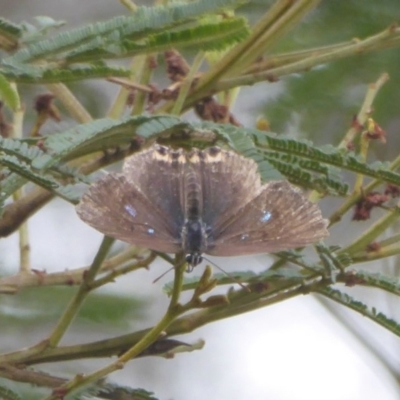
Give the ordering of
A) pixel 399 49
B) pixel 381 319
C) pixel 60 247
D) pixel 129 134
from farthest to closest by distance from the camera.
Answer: pixel 60 247 < pixel 399 49 < pixel 381 319 < pixel 129 134

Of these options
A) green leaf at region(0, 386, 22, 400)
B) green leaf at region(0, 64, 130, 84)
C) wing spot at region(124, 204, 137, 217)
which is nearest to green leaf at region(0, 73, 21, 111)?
green leaf at region(0, 64, 130, 84)

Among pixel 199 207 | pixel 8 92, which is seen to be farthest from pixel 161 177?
pixel 8 92

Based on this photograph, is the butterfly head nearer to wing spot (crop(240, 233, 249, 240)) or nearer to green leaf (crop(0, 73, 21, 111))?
wing spot (crop(240, 233, 249, 240))

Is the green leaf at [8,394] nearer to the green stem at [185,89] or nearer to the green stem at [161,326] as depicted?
the green stem at [161,326]

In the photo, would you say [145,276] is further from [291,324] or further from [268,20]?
[268,20]

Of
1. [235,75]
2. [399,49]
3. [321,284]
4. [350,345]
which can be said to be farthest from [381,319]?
[350,345]

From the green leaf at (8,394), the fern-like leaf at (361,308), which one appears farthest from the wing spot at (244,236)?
the green leaf at (8,394)

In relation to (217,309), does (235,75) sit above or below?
above
